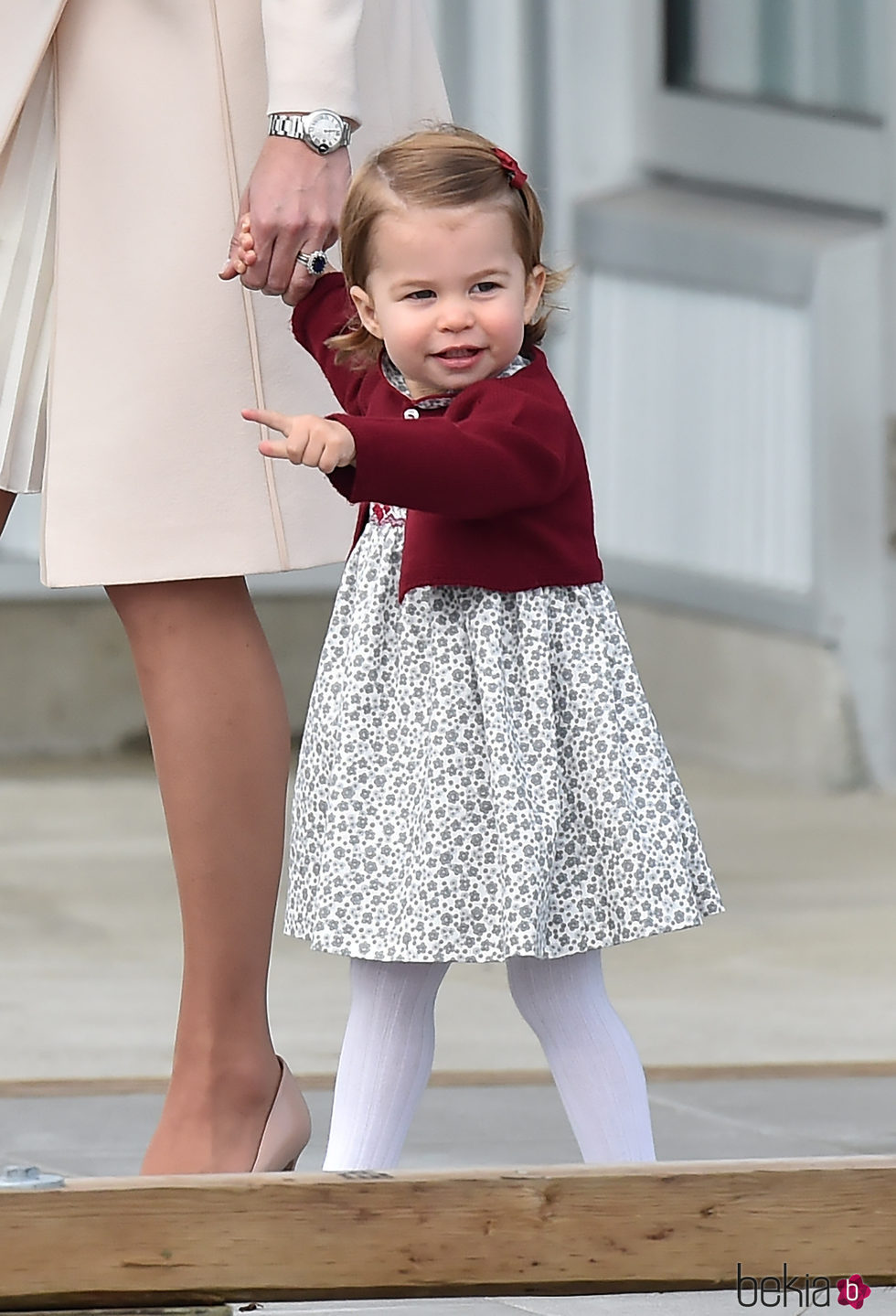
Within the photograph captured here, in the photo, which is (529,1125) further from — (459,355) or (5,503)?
(459,355)

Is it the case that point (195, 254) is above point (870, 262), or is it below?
above

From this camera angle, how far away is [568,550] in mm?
2332

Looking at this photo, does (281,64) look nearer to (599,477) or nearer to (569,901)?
(569,901)

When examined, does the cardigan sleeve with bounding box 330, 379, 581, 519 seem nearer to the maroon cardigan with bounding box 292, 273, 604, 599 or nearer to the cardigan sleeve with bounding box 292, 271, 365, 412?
the maroon cardigan with bounding box 292, 273, 604, 599

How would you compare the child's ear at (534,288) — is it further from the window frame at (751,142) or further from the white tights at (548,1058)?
the window frame at (751,142)

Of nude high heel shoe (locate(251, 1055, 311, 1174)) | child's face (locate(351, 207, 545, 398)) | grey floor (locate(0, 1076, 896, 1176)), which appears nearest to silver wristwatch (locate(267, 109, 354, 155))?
child's face (locate(351, 207, 545, 398))

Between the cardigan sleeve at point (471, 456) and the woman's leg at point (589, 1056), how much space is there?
0.45 m

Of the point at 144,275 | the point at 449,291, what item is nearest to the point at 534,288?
the point at 449,291

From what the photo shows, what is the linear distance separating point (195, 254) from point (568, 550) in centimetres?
48

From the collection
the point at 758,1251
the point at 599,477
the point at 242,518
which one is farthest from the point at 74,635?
the point at 758,1251

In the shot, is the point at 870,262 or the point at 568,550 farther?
the point at 870,262

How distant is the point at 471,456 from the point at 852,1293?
0.76 metres

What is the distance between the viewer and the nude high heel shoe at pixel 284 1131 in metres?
2.55

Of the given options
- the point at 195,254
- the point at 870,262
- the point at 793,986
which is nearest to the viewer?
the point at 195,254
